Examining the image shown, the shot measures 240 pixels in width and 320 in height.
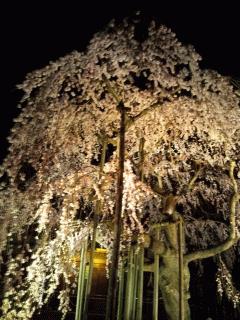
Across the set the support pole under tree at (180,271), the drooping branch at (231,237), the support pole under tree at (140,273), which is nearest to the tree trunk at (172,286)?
the drooping branch at (231,237)

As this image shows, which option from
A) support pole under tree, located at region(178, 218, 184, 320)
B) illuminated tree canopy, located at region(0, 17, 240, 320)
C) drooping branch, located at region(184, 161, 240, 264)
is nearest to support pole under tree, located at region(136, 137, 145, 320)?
illuminated tree canopy, located at region(0, 17, 240, 320)

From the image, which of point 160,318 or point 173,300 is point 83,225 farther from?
point 160,318

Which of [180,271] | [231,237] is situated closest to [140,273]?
[180,271]

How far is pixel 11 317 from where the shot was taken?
25.9ft

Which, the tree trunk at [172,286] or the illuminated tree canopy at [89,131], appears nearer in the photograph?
the illuminated tree canopy at [89,131]

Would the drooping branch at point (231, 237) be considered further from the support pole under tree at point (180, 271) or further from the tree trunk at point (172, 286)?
the support pole under tree at point (180, 271)

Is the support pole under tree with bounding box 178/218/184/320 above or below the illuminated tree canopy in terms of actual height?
below

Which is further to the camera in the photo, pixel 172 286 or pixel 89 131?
pixel 172 286

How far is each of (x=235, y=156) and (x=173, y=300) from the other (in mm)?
3838

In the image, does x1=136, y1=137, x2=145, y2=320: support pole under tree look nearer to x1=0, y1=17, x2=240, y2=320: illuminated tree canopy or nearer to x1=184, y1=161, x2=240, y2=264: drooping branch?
x1=0, y1=17, x2=240, y2=320: illuminated tree canopy

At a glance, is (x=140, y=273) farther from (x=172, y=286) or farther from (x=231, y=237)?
(x=231, y=237)

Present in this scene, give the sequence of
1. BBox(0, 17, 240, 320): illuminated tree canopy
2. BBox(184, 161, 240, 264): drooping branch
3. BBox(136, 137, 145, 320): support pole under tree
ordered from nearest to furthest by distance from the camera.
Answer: BBox(0, 17, 240, 320): illuminated tree canopy, BBox(136, 137, 145, 320): support pole under tree, BBox(184, 161, 240, 264): drooping branch

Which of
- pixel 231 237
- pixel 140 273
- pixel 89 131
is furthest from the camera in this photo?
pixel 231 237

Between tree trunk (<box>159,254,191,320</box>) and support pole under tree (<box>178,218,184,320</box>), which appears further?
tree trunk (<box>159,254,191,320</box>)
